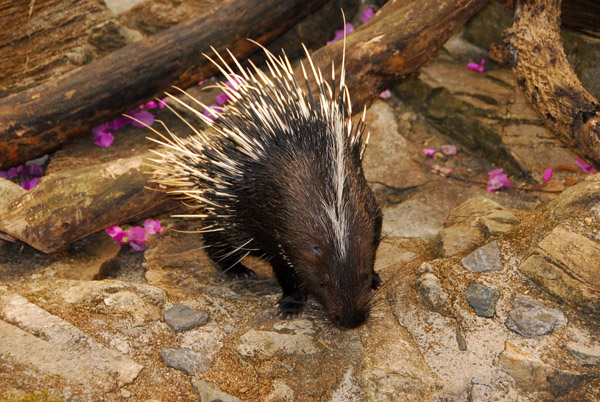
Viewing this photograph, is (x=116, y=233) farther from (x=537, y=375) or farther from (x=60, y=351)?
(x=537, y=375)

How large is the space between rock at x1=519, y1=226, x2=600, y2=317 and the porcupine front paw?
4.70 feet

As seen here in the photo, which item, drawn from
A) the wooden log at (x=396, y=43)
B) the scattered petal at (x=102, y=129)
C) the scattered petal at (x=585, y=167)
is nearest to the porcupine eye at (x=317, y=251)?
the wooden log at (x=396, y=43)

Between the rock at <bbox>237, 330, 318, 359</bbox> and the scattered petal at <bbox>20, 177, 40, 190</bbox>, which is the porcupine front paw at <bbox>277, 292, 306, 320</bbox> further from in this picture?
the scattered petal at <bbox>20, 177, 40, 190</bbox>

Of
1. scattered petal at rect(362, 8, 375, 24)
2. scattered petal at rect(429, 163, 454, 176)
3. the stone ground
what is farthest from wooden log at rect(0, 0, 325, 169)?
scattered petal at rect(429, 163, 454, 176)

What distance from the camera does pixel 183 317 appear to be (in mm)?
3822

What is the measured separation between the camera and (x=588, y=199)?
375 centimetres

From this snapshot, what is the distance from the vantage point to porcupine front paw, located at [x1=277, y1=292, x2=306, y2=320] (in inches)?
159

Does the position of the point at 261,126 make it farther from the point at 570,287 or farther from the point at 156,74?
the point at 156,74

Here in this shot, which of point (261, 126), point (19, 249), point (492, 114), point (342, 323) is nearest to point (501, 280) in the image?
point (342, 323)

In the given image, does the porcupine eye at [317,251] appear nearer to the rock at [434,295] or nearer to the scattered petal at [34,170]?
the rock at [434,295]

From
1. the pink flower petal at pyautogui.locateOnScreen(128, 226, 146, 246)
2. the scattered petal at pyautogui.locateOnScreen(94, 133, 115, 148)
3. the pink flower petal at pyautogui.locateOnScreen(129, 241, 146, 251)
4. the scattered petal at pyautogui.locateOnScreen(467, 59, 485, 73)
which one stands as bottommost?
the scattered petal at pyautogui.locateOnScreen(467, 59, 485, 73)

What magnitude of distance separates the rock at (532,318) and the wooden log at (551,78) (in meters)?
1.29

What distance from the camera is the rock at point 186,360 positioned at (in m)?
3.41

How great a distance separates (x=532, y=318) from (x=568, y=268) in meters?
0.38
